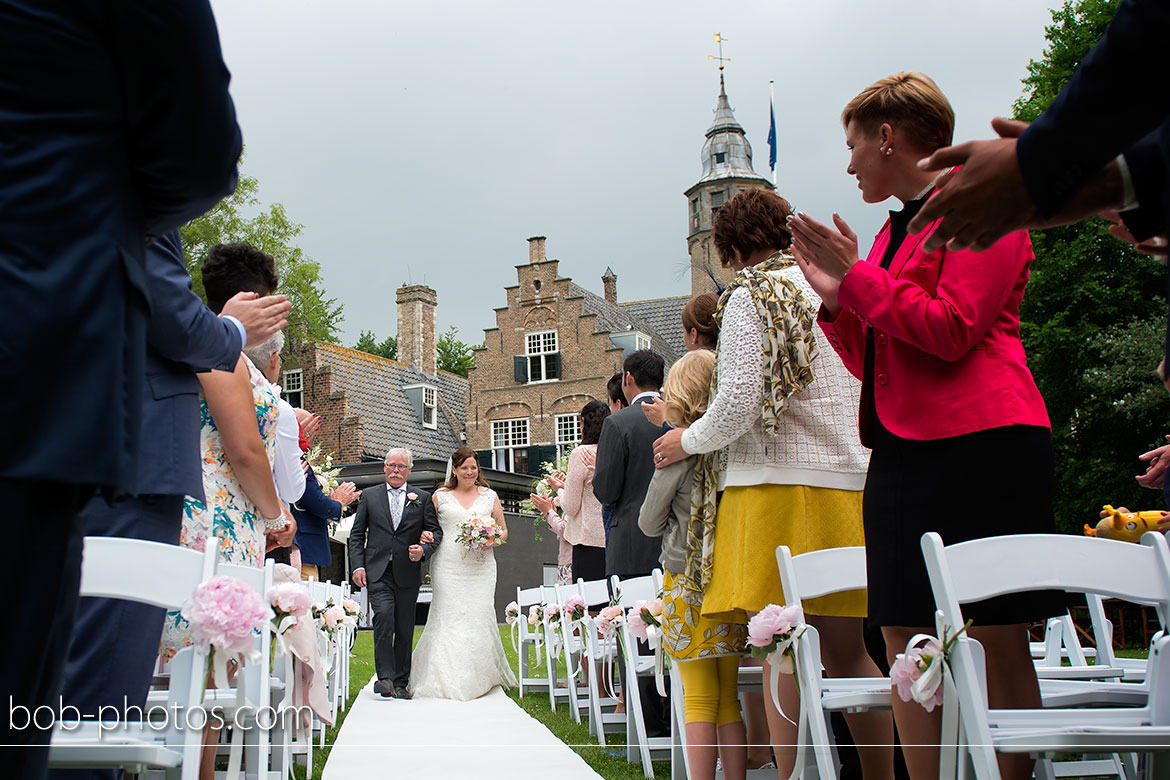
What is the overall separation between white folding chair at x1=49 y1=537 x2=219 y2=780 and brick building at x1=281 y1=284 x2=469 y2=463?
31.4 meters

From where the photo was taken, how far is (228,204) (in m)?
29.5

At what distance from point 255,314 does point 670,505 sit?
6.29ft

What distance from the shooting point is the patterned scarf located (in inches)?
138

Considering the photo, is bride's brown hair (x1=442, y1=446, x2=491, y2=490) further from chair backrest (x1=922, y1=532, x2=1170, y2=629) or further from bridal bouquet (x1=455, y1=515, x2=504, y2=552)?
chair backrest (x1=922, y1=532, x2=1170, y2=629)

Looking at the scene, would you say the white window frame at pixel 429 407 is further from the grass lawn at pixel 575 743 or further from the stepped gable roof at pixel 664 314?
the grass lawn at pixel 575 743

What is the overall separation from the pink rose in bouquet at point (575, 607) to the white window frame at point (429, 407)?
30.7m

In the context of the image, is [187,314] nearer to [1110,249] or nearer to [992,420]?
[992,420]

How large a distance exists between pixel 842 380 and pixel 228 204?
94.6 feet

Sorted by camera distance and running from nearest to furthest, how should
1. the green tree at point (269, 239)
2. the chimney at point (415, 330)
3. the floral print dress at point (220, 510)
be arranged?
the floral print dress at point (220, 510), the green tree at point (269, 239), the chimney at point (415, 330)

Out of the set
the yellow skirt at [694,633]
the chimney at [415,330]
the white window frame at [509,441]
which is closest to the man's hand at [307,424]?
the yellow skirt at [694,633]

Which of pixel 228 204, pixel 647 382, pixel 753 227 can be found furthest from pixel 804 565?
pixel 228 204

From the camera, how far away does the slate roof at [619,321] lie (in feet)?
122

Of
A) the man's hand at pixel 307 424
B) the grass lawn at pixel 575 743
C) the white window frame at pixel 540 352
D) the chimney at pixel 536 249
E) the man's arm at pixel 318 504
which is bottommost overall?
the grass lawn at pixel 575 743

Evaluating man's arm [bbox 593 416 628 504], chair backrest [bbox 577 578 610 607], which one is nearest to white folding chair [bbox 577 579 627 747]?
chair backrest [bbox 577 578 610 607]
